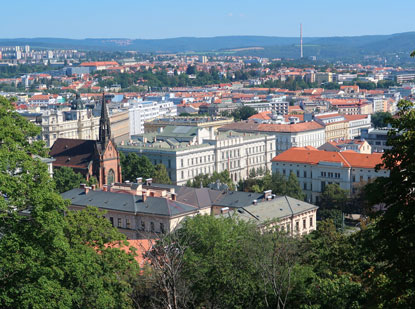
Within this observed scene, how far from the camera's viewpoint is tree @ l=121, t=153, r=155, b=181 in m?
85.1

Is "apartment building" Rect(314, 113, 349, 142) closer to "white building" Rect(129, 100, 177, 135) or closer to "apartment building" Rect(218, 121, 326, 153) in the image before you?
"apartment building" Rect(218, 121, 326, 153)

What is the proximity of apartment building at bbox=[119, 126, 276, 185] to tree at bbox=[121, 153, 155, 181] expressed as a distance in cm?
665

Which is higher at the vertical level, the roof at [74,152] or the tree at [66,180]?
the roof at [74,152]

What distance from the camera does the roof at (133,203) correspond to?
59062 millimetres

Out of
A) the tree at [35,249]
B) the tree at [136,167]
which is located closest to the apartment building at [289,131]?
the tree at [136,167]

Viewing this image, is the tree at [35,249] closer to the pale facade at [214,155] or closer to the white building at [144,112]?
the pale facade at [214,155]

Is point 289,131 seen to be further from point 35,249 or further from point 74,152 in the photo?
point 35,249

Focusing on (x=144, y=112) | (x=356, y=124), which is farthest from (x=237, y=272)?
(x=144, y=112)

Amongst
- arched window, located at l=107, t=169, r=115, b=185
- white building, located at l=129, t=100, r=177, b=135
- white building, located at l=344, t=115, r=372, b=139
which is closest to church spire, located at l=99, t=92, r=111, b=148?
arched window, located at l=107, t=169, r=115, b=185

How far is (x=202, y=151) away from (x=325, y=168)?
17027 mm

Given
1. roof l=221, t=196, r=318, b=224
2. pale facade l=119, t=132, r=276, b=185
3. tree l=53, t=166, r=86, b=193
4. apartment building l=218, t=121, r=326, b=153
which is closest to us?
roof l=221, t=196, r=318, b=224

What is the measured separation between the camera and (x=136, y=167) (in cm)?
8575

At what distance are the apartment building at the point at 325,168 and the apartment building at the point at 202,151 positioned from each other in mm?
9100

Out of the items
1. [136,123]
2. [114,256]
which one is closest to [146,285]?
[114,256]
